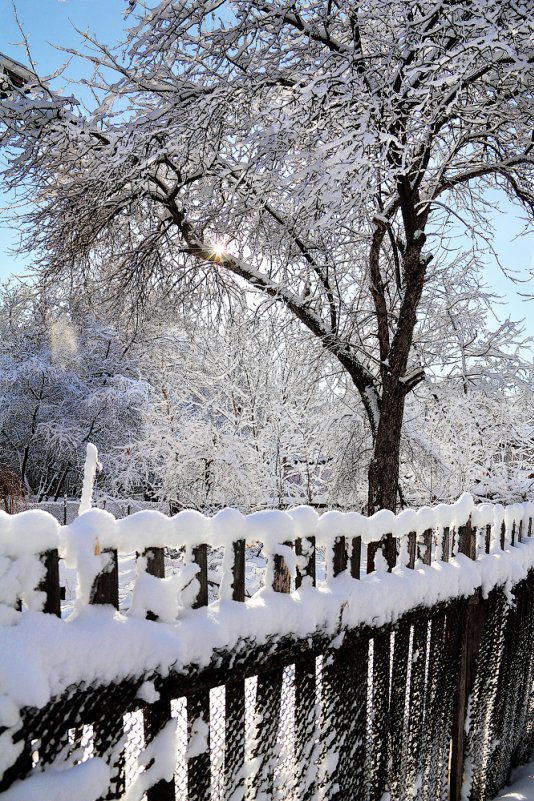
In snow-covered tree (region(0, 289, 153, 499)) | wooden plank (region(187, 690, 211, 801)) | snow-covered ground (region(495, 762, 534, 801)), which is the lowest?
snow-covered ground (region(495, 762, 534, 801))

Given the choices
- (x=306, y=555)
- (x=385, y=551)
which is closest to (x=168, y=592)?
(x=306, y=555)

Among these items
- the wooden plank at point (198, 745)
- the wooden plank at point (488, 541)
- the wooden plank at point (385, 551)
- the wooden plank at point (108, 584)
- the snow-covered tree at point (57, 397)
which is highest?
the snow-covered tree at point (57, 397)

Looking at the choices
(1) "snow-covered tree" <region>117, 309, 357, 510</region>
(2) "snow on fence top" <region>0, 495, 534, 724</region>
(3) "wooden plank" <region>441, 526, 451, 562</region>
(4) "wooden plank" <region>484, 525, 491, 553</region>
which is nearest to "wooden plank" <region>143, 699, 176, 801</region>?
(2) "snow on fence top" <region>0, 495, 534, 724</region>

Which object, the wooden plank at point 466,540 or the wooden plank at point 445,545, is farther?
the wooden plank at point 466,540

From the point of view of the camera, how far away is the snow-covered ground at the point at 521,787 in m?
2.99

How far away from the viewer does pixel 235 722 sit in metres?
1.47

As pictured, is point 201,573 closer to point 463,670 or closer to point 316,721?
point 316,721

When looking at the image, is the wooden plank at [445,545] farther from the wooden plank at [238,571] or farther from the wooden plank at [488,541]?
the wooden plank at [238,571]

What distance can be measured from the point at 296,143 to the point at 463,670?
408 centimetres

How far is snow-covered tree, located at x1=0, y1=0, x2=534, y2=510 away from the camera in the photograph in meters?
3.64

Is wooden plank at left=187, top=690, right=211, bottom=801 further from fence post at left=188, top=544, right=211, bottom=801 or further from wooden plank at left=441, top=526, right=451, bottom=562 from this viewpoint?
wooden plank at left=441, top=526, right=451, bottom=562

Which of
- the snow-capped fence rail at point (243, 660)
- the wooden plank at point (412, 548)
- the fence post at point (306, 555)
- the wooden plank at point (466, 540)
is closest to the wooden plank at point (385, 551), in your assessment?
the snow-capped fence rail at point (243, 660)

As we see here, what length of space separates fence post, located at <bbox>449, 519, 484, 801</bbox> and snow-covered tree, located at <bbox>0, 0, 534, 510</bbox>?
2.06 meters

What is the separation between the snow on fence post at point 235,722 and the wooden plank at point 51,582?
0.47 meters
